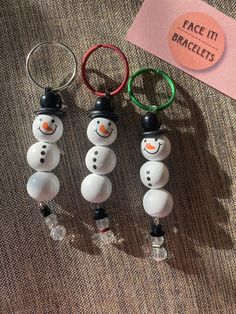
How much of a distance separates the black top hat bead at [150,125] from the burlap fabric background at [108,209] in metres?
0.03

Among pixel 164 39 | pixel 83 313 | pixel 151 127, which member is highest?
pixel 164 39

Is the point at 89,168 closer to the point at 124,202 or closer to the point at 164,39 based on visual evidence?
the point at 124,202

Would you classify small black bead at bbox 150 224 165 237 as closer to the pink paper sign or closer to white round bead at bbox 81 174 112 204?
white round bead at bbox 81 174 112 204

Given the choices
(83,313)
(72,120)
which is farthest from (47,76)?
(83,313)

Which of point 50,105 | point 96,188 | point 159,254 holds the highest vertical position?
point 50,105

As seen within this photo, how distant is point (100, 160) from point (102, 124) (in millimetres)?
44

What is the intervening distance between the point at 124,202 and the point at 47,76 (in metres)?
0.20

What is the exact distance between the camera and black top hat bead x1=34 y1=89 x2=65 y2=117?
0.57m

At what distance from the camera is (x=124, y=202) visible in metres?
0.60

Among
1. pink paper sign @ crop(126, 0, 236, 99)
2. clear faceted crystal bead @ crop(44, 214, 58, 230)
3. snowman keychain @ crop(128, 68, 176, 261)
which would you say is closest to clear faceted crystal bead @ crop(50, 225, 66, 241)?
clear faceted crystal bead @ crop(44, 214, 58, 230)

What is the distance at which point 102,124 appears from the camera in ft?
1.83

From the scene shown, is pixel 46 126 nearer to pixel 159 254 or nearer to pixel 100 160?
pixel 100 160

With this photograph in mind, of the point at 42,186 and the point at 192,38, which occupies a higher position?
the point at 192,38

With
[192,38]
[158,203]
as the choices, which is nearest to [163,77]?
[192,38]
